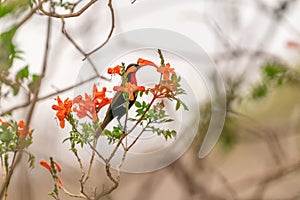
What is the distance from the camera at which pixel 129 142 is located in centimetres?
62

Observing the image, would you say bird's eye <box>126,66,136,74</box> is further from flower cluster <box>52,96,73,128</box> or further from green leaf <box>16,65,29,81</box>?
green leaf <box>16,65,29,81</box>

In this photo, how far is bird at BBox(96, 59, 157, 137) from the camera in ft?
1.86

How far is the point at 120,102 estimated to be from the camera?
1.89 ft

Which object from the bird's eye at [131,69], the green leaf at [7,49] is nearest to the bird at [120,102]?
the bird's eye at [131,69]

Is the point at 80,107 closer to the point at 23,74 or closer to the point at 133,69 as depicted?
the point at 133,69

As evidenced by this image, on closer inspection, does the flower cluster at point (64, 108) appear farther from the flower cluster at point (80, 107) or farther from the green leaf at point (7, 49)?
the green leaf at point (7, 49)

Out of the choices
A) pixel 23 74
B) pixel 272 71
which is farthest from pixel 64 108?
pixel 272 71

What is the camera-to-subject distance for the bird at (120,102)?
1.86 feet

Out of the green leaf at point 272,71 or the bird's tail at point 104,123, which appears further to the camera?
the green leaf at point 272,71

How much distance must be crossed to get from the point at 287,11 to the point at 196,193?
1.40ft

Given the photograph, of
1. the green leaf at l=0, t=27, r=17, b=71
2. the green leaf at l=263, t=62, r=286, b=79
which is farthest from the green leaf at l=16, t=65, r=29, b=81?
the green leaf at l=263, t=62, r=286, b=79

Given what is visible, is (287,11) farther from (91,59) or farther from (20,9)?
(20,9)

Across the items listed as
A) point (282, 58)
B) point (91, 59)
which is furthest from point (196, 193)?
point (91, 59)

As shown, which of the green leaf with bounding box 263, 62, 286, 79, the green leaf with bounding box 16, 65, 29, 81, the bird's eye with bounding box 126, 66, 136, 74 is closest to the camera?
the bird's eye with bounding box 126, 66, 136, 74
